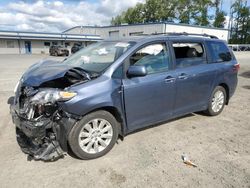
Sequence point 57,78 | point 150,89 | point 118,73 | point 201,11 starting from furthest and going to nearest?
point 201,11 < point 150,89 < point 118,73 < point 57,78

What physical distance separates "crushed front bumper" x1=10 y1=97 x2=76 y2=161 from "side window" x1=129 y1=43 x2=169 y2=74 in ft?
4.73

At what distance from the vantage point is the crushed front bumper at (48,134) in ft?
10.5

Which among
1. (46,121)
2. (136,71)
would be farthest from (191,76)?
(46,121)

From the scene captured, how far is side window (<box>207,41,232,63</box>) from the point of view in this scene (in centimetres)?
516

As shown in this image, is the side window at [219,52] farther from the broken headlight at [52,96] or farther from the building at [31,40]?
the building at [31,40]

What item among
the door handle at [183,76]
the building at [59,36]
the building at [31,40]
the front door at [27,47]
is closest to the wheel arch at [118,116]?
the door handle at [183,76]

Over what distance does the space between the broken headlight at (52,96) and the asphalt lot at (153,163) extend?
94 centimetres

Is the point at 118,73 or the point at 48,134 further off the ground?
the point at 118,73

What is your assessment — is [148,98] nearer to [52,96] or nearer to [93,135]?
[93,135]

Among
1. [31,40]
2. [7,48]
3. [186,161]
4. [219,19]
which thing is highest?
[219,19]

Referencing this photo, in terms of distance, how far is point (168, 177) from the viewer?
3.15 metres

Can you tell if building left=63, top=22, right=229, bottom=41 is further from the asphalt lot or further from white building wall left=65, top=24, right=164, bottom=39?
the asphalt lot

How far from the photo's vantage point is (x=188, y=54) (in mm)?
4680

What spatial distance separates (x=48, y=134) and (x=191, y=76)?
280cm
